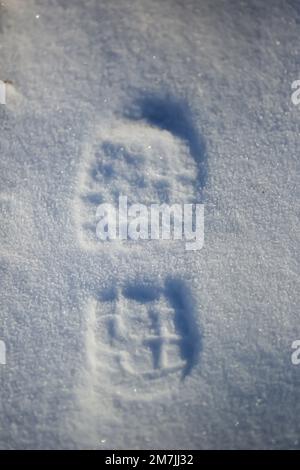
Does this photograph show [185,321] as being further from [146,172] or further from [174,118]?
[174,118]

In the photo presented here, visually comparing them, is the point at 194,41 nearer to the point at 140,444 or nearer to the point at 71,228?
the point at 71,228

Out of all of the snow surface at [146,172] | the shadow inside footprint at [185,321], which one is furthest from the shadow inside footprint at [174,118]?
the shadow inside footprint at [185,321]

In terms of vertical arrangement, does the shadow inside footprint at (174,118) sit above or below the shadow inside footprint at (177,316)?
above

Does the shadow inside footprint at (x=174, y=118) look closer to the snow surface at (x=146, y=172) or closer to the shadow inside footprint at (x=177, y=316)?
the snow surface at (x=146, y=172)

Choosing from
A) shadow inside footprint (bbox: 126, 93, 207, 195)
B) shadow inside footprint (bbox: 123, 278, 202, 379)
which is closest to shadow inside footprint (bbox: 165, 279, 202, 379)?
shadow inside footprint (bbox: 123, 278, 202, 379)

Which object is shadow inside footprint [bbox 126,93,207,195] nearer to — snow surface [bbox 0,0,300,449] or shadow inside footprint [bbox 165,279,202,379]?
snow surface [bbox 0,0,300,449]

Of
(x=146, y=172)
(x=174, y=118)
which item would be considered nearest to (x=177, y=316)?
(x=146, y=172)

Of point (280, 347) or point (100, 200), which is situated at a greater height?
point (100, 200)
